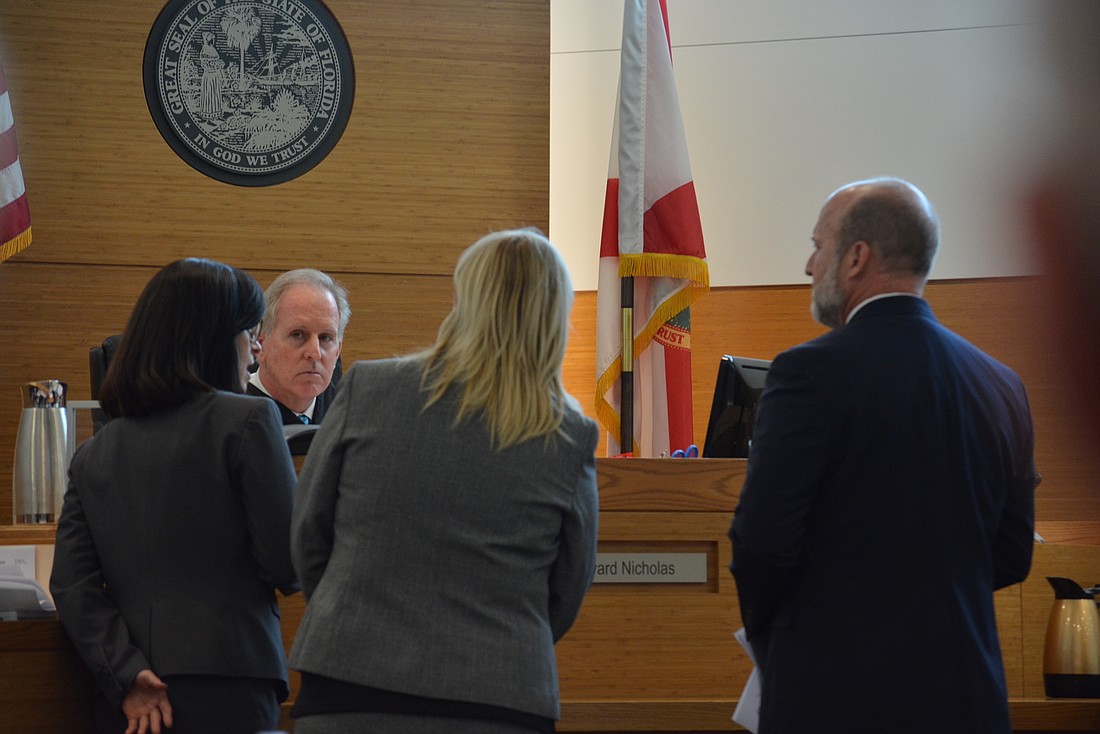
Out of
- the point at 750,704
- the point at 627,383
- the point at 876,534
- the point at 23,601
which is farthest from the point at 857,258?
the point at 627,383

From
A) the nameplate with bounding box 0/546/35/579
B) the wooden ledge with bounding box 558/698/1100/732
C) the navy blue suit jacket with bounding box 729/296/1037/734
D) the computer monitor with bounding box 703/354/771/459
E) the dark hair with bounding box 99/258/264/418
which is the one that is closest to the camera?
the navy blue suit jacket with bounding box 729/296/1037/734

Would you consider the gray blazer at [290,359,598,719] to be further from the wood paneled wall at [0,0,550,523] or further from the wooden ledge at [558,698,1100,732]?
the wood paneled wall at [0,0,550,523]

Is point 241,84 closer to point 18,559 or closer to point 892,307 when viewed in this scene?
point 18,559

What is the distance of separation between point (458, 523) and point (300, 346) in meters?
1.80

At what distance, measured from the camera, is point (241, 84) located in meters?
4.67

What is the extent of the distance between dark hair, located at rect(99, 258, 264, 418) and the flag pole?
2436 mm

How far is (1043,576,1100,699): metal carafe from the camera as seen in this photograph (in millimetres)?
2545

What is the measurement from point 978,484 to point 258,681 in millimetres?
1108

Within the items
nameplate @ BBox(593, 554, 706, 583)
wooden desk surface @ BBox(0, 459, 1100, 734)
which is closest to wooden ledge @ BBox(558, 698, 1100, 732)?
wooden desk surface @ BBox(0, 459, 1100, 734)

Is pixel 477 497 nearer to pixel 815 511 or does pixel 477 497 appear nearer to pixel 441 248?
pixel 815 511

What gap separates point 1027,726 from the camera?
2.51m

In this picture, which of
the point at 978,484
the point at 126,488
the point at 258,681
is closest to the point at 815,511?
the point at 978,484

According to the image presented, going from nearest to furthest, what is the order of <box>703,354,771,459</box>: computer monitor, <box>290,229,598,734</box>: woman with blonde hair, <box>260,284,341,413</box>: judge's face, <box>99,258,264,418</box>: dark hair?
<box>290,229,598,734</box>: woman with blonde hair
<box>99,258,264,418</box>: dark hair
<box>703,354,771,459</box>: computer monitor
<box>260,284,341,413</box>: judge's face

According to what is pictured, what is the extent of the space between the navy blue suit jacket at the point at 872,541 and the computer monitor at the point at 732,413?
1198 mm
